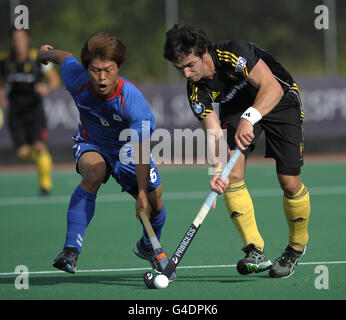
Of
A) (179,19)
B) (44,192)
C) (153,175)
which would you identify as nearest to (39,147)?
(44,192)

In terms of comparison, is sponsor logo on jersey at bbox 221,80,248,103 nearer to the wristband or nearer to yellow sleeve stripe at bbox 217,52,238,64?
yellow sleeve stripe at bbox 217,52,238,64

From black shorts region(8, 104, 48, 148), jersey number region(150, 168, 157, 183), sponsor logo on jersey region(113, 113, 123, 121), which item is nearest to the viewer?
sponsor logo on jersey region(113, 113, 123, 121)

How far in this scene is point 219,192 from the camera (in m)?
4.54

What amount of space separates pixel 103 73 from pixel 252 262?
4.72 ft

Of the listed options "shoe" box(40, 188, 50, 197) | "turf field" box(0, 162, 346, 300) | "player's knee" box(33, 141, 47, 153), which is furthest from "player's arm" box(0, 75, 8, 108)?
"shoe" box(40, 188, 50, 197)

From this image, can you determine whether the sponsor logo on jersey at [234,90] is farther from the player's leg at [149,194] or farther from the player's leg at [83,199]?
the player's leg at [83,199]

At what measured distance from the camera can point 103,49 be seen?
178 inches

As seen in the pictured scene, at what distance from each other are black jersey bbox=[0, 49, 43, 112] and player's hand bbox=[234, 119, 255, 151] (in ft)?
20.0

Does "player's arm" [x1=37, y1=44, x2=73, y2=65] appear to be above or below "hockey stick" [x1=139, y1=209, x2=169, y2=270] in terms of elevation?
above

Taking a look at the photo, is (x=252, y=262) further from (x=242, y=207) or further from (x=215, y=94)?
(x=215, y=94)

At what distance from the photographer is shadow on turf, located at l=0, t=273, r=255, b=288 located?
186 inches

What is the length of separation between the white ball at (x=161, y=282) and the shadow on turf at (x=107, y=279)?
0.20m

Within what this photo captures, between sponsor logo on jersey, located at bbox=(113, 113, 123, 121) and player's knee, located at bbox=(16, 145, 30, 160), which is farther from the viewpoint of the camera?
player's knee, located at bbox=(16, 145, 30, 160)

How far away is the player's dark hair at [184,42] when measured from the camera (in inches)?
175
